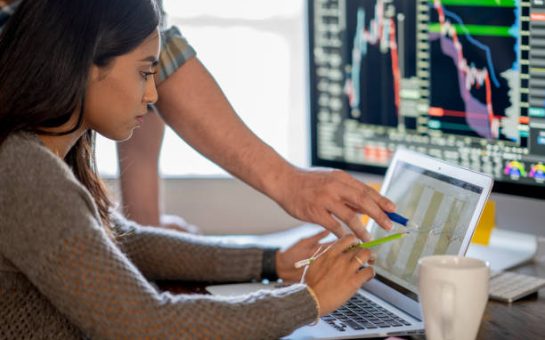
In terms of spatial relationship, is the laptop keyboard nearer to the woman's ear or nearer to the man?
the man

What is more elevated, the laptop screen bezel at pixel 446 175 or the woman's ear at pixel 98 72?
the woman's ear at pixel 98 72

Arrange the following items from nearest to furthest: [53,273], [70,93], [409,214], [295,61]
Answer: [53,273] < [70,93] < [409,214] < [295,61]

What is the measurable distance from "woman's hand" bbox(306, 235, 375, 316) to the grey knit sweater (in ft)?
0.08

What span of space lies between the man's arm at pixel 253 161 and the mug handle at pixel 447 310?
28 cm

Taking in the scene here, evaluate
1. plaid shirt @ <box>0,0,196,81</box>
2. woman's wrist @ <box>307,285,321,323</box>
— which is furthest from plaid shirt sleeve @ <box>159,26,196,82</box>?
woman's wrist @ <box>307,285,321,323</box>

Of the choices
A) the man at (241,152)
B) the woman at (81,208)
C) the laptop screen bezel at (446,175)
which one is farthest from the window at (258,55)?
the woman at (81,208)

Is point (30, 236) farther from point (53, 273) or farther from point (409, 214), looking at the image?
point (409, 214)

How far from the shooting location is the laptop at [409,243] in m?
1.25

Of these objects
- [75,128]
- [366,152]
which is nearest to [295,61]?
[366,152]

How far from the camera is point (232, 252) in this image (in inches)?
58.6

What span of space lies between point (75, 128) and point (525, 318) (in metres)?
0.66

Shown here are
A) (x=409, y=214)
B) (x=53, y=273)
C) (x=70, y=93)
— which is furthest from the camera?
(x=409, y=214)

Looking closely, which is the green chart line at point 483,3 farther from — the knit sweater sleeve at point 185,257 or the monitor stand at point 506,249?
the knit sweater sleeve at point 185,257

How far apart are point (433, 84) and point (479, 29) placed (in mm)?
133
